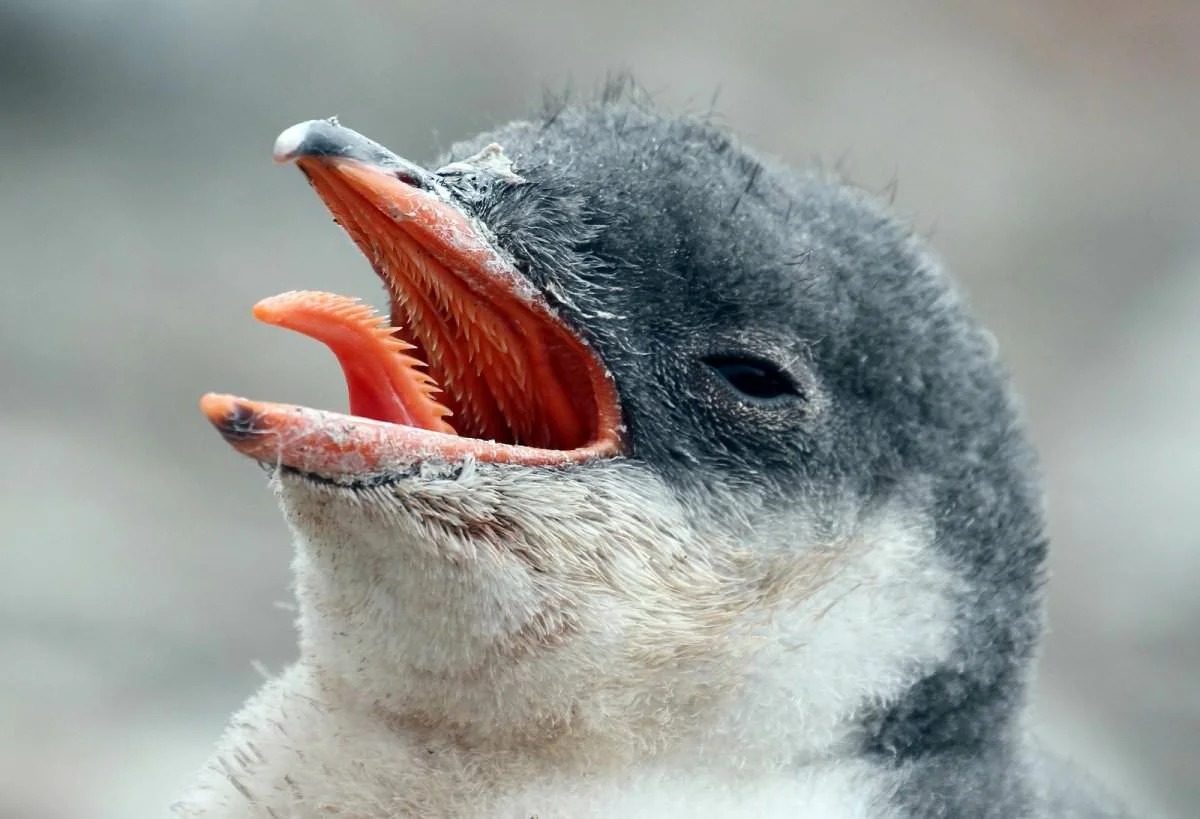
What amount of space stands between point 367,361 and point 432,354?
114mm

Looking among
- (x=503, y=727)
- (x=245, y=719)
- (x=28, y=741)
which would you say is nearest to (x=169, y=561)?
(x=28, y=741)

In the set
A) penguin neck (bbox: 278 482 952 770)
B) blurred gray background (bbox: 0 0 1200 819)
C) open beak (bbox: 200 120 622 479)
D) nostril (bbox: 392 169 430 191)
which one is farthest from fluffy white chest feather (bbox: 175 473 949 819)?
blurred gray background (bbox: 0 0 1200 819)

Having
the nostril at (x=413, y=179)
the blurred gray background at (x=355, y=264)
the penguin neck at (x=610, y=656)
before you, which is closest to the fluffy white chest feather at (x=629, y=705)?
the penguin neck at (x=610, y=656)

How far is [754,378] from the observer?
1463 mm

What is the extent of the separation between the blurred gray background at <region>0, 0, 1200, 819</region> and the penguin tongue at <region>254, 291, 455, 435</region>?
1.56 m

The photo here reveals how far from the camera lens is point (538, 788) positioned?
1.40 metres

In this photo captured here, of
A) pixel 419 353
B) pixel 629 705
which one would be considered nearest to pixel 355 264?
pixel 419 353

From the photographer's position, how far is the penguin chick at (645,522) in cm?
135

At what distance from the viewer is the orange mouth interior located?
49.6 inches

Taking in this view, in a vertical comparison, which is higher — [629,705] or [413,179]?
[413,179]

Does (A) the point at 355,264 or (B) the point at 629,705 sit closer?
(B) the point at 629,705

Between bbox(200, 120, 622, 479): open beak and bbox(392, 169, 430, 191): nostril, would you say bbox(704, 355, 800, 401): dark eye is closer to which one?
bbox(200, 120, 622, 479): open beak

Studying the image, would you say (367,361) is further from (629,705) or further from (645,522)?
(629,705)

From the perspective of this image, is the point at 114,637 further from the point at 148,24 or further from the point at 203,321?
the point at 148,24
